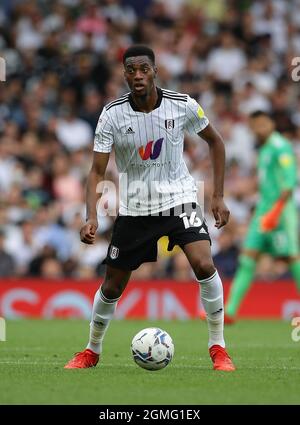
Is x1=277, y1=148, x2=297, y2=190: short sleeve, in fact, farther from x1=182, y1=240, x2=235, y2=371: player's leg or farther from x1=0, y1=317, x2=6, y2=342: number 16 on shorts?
x1=182, y1=240, x2=235, y2=371: player's leg

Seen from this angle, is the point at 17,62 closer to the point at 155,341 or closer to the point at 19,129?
the point at 19,129

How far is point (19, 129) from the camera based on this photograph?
18625mm

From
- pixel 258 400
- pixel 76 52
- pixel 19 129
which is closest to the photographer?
pixel 258 400

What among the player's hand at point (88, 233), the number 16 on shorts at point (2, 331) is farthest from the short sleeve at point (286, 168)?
the player's hand at point (88, 233)

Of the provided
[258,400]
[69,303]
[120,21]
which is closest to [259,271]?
[69,303]

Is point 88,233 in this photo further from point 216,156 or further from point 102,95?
point 102,95

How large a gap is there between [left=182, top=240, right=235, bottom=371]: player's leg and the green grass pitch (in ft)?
0.51

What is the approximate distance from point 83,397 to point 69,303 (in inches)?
385

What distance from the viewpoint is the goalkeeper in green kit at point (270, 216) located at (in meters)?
13.9

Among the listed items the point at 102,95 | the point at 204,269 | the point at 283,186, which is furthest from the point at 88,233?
the point at 102,95

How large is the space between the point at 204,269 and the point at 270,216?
5628 mm

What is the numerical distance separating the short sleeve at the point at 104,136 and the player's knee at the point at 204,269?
1.12m

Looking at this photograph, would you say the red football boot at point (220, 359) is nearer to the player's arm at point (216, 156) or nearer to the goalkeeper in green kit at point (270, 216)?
the player's arm at point (216, 156)

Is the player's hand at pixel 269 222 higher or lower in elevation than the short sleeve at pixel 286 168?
lower
